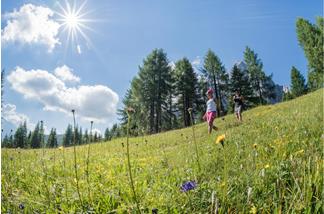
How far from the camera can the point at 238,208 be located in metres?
2.55

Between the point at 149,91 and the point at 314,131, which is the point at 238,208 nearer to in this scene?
the point at 314,131

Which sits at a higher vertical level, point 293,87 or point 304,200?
point 293,87

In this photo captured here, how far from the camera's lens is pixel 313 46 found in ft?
201

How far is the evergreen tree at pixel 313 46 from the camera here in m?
59.0

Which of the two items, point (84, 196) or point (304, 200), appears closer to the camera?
point (304, 200)

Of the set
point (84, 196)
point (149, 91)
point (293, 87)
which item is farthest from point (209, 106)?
point (293, 87)

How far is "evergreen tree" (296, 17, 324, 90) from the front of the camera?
59.0 m

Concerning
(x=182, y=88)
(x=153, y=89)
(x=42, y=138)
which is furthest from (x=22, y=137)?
(x=182, y=88)

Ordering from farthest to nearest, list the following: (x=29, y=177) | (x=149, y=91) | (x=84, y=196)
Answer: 1. (x=149, y=91)
2. (x=29, y=177)
3. (x=84, y=196)

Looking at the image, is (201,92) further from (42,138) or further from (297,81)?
(297,81)

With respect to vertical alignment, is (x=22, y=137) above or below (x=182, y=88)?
below

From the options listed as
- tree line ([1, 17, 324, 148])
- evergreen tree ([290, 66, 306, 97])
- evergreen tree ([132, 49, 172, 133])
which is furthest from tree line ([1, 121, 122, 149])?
evergreen tree ([290, 66, 306, 97])

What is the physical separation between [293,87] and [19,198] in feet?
279

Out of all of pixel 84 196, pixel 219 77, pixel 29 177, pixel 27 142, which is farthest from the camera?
pixel 219 77
